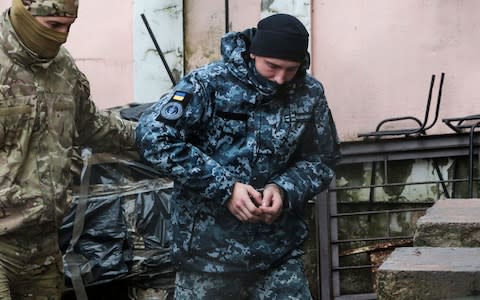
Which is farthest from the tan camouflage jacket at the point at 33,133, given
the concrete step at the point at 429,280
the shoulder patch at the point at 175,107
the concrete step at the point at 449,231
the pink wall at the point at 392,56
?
the pink wall at the point at 392,56

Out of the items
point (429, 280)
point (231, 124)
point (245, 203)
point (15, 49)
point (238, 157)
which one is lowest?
point (429, 280)

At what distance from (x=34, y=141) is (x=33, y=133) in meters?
0.03

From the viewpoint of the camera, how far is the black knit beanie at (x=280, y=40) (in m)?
3.45

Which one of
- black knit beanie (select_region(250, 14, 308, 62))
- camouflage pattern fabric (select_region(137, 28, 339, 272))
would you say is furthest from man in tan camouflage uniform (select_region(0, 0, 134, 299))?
black knit beanie (select_region(250, 14, 308, 62))

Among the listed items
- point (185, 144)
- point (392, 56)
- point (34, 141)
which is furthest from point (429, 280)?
point (392, 56)

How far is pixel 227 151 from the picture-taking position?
11.5 ft

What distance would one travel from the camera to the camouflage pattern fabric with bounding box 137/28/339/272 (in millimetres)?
3428

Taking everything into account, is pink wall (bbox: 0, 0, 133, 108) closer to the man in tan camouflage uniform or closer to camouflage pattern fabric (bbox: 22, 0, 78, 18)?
the man in tan camouflage uniform

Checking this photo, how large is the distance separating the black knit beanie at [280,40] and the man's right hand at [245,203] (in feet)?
1.63

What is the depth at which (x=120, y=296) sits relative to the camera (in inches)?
214

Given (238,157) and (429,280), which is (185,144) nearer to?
(238,157)

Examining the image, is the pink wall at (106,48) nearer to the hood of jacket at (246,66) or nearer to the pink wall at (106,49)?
the pink wall at (106,49)

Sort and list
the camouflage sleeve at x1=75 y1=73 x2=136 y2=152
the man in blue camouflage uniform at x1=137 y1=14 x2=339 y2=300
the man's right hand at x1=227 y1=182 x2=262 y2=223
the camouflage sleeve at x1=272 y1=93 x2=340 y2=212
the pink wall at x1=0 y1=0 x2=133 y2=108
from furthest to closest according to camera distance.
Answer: the pink wall at x1=0 y1=0 x2=133 y2=108 < the camouflage sleeve at x1=75 y1=73 x2=136 y2=152 < the camouflage sleeve at x1=272 y1=93 x2=340 y2=212 < the man in blue camouflage uniform at x1=137 y1=14 x2=339 y2=300 < the man's right hand at x1=227 y1=182 x2=262 y2=223

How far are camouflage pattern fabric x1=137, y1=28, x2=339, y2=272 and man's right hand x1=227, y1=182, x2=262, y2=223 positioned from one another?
0.17 feet
